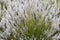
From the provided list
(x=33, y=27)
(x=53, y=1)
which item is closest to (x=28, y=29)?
(x=33, y=27)

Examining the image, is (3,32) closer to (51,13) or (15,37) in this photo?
(15,37)

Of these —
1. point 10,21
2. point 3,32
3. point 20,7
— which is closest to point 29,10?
point 20,7

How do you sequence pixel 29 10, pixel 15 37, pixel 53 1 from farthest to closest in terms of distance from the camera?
1. pixel 53 1
2. pixel 29 10
3. pixel 15 37

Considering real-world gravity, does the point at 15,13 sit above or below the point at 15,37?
above

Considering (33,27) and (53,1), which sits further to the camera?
(53,1)

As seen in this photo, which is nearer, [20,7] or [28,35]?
[28,35]

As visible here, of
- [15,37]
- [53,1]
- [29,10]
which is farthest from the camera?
[53,1]

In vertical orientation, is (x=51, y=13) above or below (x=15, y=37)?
above

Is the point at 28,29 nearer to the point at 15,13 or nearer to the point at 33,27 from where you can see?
the point at 33,27
